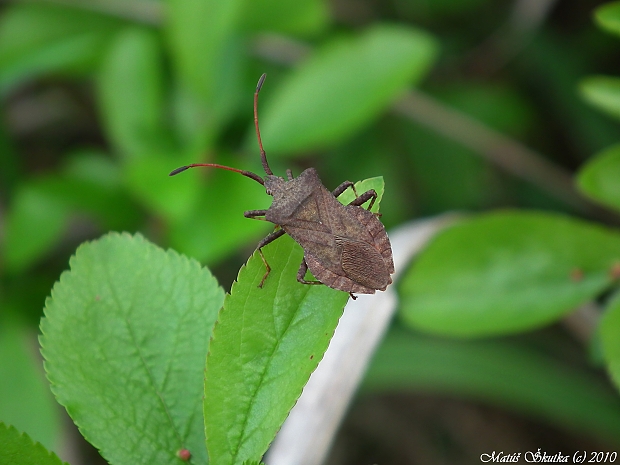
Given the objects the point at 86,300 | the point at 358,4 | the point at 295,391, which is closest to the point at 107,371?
the point at 86,300

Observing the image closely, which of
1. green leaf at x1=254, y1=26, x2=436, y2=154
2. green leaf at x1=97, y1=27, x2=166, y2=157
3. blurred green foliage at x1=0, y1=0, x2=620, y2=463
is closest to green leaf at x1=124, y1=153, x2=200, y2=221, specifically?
blurred green foliage at x1=0, y1=0, x2=620, y2=463

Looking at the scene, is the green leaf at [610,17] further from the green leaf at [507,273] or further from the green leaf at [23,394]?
the green leaf at [23,394]

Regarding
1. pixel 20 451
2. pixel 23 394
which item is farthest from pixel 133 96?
pixel 20 451

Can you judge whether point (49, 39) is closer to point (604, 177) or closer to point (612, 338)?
point (604, 177)

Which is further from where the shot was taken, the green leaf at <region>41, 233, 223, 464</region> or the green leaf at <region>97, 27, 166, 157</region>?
the green leaf at <region>97, 27, 166, 157</region>

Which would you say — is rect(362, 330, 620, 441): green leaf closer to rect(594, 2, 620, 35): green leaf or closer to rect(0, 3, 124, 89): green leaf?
rect(594, 2, 620, 35): green leaf

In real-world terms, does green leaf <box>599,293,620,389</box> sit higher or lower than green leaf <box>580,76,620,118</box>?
lower

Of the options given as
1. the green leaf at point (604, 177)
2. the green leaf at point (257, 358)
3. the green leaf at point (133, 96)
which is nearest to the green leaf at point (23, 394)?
the green leaf at point (133, 96)
